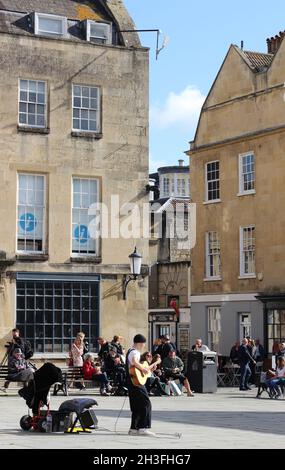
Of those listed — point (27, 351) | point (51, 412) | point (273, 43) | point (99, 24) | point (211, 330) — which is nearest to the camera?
point (51, 412)

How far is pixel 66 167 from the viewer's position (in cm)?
3381

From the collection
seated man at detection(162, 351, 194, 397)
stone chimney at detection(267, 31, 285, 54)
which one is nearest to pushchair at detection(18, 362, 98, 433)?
seated man at detection(162, 351, 194, 397)

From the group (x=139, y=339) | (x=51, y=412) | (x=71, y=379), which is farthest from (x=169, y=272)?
(x=51, y=412)

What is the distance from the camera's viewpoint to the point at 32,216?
109ft

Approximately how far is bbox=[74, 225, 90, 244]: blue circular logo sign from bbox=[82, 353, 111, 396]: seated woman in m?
4.93

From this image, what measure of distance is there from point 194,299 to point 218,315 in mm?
1584

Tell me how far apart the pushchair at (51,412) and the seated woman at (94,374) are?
1129cm

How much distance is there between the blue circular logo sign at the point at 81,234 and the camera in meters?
34.0

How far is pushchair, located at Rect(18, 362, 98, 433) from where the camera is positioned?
17750mm

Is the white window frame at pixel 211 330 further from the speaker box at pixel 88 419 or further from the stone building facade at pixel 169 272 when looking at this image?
the speaker box at pixel 88 419

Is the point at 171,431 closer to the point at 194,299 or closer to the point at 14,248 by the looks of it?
the point at 14,248

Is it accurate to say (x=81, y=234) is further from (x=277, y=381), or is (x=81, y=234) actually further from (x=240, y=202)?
(x=240, y=202)

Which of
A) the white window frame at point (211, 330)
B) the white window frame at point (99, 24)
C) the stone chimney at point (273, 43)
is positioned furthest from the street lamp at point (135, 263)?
the stone chimney at point (273, 43)

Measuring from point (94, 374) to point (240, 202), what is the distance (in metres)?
16.9
